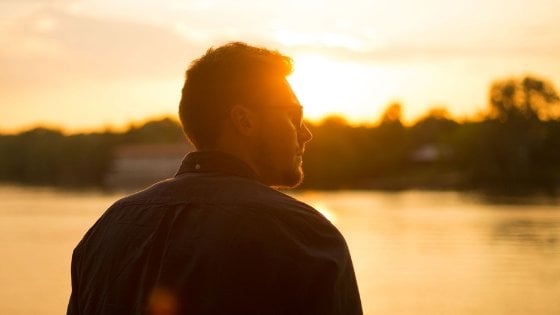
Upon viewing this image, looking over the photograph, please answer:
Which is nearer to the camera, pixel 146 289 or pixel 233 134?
pixel 146 289

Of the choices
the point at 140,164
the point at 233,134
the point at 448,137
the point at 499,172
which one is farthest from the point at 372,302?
the point at 140,164

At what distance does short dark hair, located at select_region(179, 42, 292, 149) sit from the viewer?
64.9 inches

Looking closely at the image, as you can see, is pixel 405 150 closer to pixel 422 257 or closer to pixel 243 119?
pixel 422 257

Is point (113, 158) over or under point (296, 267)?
under

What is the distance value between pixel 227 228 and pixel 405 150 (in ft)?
327

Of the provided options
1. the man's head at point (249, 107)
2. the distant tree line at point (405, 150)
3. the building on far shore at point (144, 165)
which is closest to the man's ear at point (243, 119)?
the man's head at point (249, 107)

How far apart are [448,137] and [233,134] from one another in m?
100

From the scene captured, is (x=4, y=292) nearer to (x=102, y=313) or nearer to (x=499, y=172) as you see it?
(x=102, y=313)

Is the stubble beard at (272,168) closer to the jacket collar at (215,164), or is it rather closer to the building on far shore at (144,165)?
the jacket collar at (215,164)

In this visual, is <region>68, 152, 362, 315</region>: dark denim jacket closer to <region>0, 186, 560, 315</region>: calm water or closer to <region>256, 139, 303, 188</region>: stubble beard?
<region>256, 139, 303, 188</region>: stubble beard

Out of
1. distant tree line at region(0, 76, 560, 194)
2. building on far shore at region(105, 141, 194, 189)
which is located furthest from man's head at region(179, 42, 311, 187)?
building on far shore at region(105, 141, 194, 189)

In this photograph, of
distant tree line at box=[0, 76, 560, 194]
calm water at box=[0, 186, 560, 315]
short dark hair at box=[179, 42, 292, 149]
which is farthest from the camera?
distant tree line at box=[0, 76, 560, 194]

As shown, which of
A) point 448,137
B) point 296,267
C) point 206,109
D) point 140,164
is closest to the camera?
point 296,267

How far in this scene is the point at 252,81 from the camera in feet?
5.41
